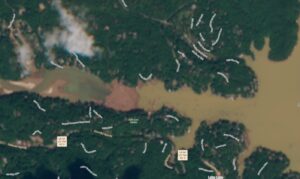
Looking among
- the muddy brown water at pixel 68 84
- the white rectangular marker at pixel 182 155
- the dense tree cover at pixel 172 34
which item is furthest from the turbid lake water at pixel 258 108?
the muddy brown water at pixel 68 84

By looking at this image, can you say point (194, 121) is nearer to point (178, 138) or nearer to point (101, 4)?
point (178, 138)

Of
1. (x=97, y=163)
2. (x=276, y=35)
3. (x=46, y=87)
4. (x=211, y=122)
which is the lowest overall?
(x=97, y=163)

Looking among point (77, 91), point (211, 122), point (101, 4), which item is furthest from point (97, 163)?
point (101, 4)

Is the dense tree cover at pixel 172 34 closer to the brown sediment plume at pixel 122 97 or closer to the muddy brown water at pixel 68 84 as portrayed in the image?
the brown sediment plume at pixel 122 97

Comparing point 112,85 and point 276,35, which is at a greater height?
point 276,35

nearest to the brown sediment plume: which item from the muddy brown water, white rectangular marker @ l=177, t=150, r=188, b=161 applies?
the muddy brown water

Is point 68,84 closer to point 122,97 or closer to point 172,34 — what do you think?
point 122,97
